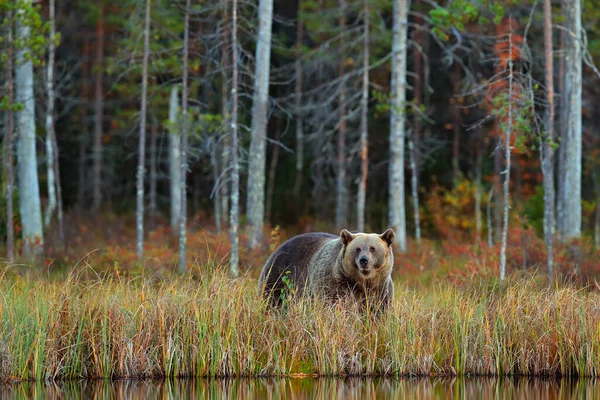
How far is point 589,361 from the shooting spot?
31.9ft

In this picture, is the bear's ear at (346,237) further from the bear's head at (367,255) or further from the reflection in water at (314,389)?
the reflection in water at (314,389)

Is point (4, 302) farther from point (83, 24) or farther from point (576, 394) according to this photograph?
point (83, 24)

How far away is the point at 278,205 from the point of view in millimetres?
34719

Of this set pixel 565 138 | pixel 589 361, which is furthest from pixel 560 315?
pixel 565 138

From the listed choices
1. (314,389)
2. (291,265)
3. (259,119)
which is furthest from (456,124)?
(314,389)

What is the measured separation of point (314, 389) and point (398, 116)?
47.4 feet

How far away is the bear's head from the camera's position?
1051 cm

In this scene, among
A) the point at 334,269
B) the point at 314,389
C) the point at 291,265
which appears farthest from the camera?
the point at 291,265

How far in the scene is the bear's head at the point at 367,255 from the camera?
1051cm

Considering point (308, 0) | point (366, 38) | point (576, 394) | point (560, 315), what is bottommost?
point (576, 394)

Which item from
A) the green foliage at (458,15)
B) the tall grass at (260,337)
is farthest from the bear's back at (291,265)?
the green foliage at (458,15)

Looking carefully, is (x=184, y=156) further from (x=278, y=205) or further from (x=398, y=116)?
(x=278, y=205)

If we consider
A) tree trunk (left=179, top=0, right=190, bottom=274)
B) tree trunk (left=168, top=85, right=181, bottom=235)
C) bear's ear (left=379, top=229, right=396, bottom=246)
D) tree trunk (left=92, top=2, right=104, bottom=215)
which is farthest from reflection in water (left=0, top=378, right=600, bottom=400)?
tree trunk (left=92, top=2, right=104, bottom=215)

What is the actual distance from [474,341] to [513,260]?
7188mm
